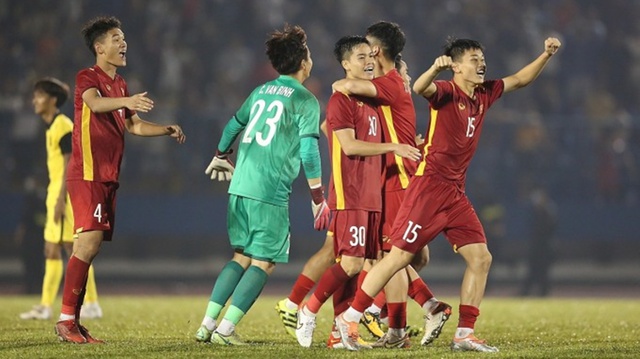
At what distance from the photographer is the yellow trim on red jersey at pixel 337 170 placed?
930 cm

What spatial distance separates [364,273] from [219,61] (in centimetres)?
1331

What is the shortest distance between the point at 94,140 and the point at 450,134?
283cm

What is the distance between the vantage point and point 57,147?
13023 millimetres

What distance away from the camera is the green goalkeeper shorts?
9203 millimetres

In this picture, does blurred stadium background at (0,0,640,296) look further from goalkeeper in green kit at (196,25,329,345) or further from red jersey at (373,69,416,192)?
goalkeeper in green kit at (196,25,329,345)

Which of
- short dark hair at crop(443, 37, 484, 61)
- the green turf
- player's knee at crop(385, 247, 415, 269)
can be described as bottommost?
the green turf

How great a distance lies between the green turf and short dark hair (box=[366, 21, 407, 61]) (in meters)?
2.38

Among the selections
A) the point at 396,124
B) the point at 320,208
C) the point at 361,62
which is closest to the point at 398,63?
the point at 396,124

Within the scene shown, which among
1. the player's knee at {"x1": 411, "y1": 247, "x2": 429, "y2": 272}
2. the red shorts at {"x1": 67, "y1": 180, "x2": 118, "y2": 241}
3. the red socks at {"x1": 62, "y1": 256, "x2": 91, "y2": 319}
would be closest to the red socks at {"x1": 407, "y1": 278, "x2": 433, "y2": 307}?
the player's knee at {"x1": 411, "y1": 247, "x2": 429, "y2": 272}

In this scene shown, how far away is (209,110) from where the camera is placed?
20469 mm

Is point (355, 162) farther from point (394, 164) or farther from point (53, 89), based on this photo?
point (53, 89)

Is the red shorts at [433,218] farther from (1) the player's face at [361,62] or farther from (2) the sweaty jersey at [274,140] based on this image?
(1) the player's face at [361,62]

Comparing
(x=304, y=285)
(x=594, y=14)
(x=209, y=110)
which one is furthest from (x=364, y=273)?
(x=594, y=14)

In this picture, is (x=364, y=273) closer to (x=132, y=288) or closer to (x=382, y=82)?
(x=382, y=82)
